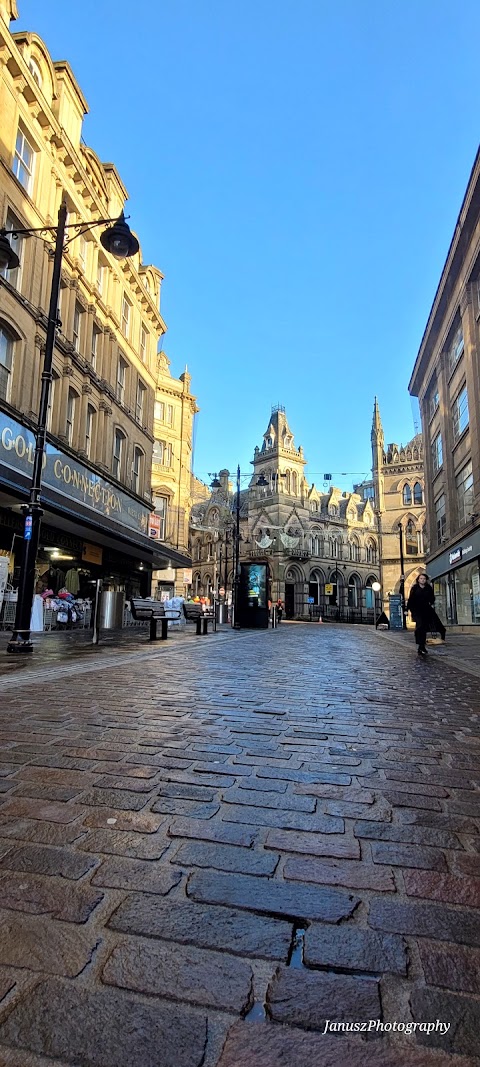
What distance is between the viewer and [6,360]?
16.0 metres

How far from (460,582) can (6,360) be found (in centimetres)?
2057

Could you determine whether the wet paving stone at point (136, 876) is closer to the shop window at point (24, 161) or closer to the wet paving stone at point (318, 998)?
the wet paving stone at point (318, 998)

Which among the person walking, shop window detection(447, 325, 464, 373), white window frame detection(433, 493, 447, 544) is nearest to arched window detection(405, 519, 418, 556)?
white window frame detection(433, 493, 447, 544)

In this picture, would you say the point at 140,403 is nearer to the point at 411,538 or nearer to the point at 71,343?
the point at 71,343

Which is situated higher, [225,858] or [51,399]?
[51,399]

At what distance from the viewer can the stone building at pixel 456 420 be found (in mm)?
21766

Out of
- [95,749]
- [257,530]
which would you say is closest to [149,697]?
[95,749]

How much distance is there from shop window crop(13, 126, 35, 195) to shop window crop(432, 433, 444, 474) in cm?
2205

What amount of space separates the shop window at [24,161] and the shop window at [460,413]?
751 inches

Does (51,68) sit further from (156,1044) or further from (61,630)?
(156,1044)

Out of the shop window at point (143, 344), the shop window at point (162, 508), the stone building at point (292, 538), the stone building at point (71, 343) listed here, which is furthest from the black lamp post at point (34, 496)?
the stone building at point (292, 538)

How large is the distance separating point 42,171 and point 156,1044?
22.3 m

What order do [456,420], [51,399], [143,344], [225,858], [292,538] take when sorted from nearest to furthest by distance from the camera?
1. [225,858]
2. [51,399]
3. [456,420]
4. [143,344]
5. [292,538]

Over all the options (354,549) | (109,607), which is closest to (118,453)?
(109,607)
